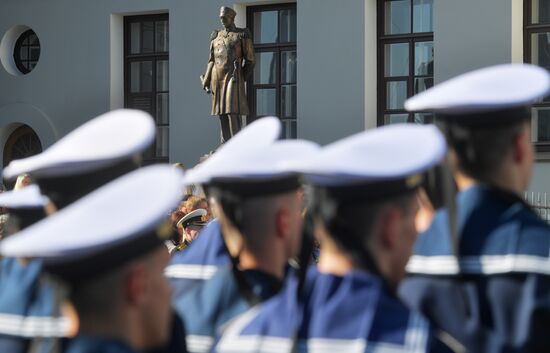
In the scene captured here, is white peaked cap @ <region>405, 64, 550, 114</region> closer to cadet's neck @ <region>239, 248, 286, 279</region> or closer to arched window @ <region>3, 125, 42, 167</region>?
cadet's neck @ <region>239, 248, 286, 279</region>

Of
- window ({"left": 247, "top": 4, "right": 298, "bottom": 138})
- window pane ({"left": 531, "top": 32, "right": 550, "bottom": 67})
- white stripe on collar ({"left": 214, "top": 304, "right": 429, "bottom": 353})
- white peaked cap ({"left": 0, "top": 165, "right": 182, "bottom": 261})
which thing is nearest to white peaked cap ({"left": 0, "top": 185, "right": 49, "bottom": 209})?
white stripe on collar ({"left": 214, "top": 304, "right": 429, "bottom": 353})

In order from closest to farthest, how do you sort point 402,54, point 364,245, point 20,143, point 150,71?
point 364,245, point 402,54, point 150,71, point 20,143

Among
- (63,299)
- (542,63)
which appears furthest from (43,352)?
(542,63)

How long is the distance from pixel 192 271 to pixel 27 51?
17697 mm

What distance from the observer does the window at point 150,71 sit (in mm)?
19641

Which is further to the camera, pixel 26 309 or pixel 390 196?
pixel 26 309

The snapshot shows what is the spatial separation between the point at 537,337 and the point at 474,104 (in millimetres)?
663

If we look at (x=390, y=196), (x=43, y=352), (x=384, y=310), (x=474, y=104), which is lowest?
(x=43, y=352)

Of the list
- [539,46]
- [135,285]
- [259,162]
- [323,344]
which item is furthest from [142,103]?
[135,285]

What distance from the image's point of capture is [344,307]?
2.62 meters

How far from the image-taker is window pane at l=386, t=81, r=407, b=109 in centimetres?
1734

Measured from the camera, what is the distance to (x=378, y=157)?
8.62 feet

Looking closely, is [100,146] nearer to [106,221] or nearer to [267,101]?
[106,221]

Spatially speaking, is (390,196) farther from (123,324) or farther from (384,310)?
(123,324)
